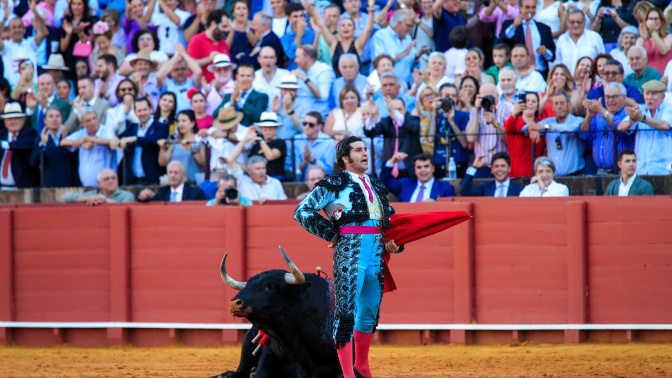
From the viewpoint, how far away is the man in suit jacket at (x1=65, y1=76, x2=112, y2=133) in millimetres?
10695

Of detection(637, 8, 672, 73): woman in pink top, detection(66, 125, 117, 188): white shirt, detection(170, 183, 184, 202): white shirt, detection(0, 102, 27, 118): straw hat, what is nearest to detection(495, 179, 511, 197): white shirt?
detection(637, 8, 672, 73): woman in pink top

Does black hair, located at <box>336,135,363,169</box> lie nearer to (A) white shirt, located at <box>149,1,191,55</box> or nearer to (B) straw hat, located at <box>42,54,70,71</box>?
(A) white shirt, located at <box>149,1,191,55</box>

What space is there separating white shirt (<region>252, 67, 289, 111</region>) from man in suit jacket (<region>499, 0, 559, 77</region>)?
2.29 meters

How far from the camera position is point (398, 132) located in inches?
357

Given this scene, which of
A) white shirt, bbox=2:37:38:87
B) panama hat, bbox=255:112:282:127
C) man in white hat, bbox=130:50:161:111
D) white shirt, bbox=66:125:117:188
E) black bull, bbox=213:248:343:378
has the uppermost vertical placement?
white shirt, bbox=2:37:38:87

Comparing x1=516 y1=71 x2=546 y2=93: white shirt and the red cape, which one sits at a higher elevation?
x1=516 y1=71 x2=546 y2=93: white shirt

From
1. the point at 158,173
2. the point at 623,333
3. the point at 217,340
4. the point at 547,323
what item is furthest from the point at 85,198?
the point at 623,333

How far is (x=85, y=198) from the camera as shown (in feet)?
30.5

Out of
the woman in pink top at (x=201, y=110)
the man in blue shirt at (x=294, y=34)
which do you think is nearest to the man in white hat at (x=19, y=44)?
the woman in pink top at (x=201, y=110)

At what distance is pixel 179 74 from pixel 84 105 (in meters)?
1.04

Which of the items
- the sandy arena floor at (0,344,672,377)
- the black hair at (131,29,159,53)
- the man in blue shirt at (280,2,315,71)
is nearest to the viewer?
the sandy arena floor at (0,344,672,377)

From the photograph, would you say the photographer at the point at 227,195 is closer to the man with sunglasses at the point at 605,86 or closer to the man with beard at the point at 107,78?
the man with beard at the point at 107,78

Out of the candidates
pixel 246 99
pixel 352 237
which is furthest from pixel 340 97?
pixel 352 237

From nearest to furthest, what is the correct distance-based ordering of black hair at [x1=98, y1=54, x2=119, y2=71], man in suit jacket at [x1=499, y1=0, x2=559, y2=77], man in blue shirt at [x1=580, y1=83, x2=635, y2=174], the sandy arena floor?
the sandy arena floor → man in blue shirt at [x1=580, y1=83, x2=635, y2=174] → man in suit jacket at [x1=499, y1=0, x2=559, y2=77] → black hair at [x1=98, y1=54, x2=119, y2=71]
